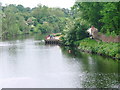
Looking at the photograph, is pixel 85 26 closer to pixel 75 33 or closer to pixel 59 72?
pixel 75 33

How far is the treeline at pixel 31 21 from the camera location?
78188mm

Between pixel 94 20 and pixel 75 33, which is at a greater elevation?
pixel 94 20

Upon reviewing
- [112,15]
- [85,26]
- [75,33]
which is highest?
[112,15]

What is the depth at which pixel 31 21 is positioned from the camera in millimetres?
102688

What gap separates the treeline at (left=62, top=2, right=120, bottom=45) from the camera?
35450 millimetres

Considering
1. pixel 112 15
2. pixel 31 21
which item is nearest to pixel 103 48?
pixel 112 15

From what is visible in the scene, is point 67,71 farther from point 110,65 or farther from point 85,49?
point 85,49

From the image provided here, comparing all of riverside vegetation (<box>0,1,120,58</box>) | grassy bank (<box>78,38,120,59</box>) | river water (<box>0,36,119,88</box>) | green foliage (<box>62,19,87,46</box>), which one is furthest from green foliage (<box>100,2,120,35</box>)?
green foliage (<box>62,19,87,46</box>)

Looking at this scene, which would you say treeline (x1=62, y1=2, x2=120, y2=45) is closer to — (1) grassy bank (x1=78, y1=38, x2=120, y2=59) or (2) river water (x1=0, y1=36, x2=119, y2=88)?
(1) grassy bank (x1=78, y1=38, x2=120, y2=59)

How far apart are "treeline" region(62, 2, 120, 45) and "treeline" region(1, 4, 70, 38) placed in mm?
29037

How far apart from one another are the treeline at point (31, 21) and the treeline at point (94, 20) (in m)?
29.0

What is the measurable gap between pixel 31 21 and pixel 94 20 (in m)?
60.1

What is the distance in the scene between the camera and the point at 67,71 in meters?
28.1

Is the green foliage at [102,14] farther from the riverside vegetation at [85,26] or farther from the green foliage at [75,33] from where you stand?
the green foliage at [75,33]
